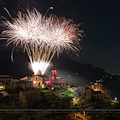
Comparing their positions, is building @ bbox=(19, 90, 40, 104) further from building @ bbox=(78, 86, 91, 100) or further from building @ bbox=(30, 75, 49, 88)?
building @ bbox=(30, 75, 49, 88)

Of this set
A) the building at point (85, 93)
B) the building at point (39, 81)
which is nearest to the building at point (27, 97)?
the building at point (85, 93)

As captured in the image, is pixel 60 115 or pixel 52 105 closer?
pixel 60 115

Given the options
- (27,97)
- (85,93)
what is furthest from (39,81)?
(85,93)

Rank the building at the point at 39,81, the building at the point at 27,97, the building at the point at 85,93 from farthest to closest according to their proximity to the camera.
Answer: the building at the point at 39,81 < the building at the point at 85,93 < the building at the point at 27,97

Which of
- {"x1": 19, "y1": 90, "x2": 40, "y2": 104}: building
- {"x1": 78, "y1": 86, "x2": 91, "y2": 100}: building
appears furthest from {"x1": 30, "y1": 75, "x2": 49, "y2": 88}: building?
{"x1": 78, "y1": 86, "x2": 91, "y2": 100}: building

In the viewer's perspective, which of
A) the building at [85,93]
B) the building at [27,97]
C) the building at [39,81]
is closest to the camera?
the building at [27,97]

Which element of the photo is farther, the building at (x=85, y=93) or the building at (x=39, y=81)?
the building at (x=39, y=81)

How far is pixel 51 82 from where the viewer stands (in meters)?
31.5

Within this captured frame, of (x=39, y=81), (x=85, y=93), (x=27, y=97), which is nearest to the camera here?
(x=27, y=97)

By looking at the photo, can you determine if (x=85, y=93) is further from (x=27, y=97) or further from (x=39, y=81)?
(x=39, y=81)

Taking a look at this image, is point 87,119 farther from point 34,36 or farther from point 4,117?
point 34,36

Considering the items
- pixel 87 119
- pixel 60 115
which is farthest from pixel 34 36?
pixel 87 119

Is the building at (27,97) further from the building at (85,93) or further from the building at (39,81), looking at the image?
the building at (39,81)

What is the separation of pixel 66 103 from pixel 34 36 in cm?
1435
